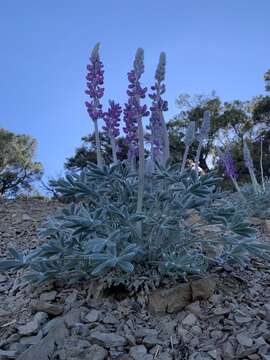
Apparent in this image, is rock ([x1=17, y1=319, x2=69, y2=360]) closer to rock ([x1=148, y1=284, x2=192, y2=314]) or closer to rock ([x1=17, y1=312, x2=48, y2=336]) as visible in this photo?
rock ([x1=17, y1=312, x2=48, y2=336])

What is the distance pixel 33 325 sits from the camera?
81.9 inches

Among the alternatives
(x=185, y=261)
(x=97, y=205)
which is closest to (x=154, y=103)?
(x=97, y=205)

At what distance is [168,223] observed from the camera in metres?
2.20

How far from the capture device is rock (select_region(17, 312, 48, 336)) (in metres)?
2.05

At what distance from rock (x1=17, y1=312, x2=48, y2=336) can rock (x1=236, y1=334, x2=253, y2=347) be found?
0.96 m

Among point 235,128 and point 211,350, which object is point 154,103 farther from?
point 235,128

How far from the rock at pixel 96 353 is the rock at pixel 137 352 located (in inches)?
4.4

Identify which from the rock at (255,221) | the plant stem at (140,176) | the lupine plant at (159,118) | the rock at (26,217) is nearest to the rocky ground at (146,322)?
the plant stem at (140,176)

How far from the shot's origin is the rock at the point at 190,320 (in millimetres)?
2012

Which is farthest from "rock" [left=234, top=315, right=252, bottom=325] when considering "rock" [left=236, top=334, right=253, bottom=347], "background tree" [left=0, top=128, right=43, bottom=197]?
"background tree" [left=0, top=128, right=43, bottom=197]

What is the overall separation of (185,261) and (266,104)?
15.9 metres

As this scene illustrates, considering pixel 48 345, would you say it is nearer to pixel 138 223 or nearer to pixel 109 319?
pixel 109 319

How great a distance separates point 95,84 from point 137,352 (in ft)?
5.25

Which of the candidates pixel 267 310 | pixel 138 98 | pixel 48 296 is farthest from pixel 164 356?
pixel 138 98
